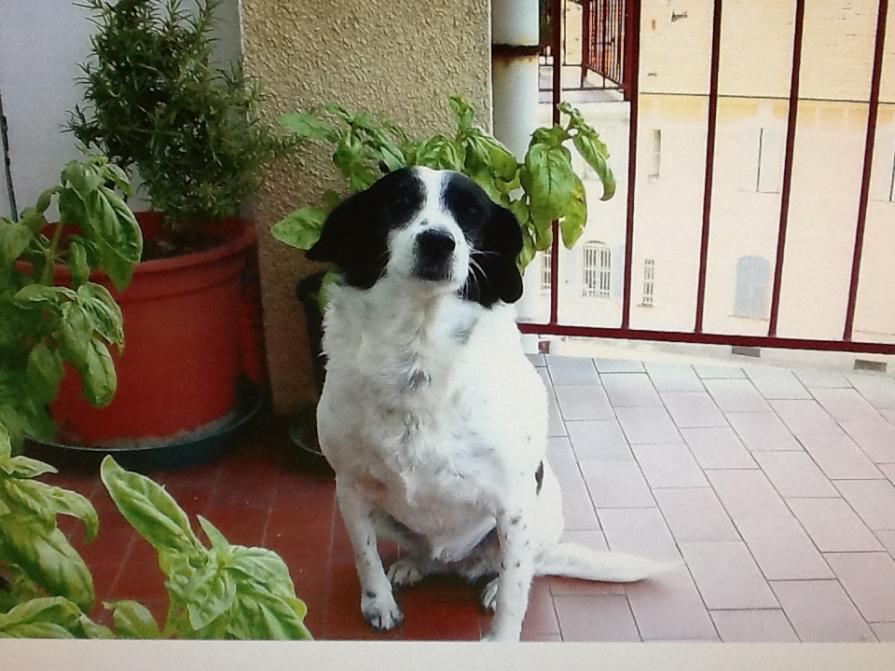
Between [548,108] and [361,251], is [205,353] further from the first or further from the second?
[548,108]

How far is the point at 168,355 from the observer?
246cm

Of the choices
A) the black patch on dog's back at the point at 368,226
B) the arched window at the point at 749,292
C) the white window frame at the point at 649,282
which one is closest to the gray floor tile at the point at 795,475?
the black patch on dog's back at the point at 368,226

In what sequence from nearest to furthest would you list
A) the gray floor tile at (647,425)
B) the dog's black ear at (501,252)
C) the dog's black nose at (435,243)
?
the dog's black nose at (435,243) < the dog's black ear at (501,252) < the gray floor tile at (647,425)

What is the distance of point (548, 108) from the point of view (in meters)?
3.67

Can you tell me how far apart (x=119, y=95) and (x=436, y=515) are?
119cm

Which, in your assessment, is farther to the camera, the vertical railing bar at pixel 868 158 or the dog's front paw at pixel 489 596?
the vertical railing bar at pixel 868 158

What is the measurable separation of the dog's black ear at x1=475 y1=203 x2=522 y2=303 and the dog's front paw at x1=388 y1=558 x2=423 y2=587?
1.97 feet

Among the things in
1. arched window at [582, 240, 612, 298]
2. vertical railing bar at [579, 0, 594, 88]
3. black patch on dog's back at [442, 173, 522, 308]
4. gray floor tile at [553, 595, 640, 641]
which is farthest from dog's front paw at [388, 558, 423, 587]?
arched window at [582, 240, 612, 298]

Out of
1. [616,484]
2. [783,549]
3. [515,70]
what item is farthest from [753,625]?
[515,70]

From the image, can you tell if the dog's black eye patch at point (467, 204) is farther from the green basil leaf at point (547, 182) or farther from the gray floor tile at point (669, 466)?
the gray floor tile at point (669, 466)

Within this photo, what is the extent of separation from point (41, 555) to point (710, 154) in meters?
2.34

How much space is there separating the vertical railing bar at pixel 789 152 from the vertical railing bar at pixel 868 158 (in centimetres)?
19

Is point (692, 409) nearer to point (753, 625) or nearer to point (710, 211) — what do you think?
point (710, 211)

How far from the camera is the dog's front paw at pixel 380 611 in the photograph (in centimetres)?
194
